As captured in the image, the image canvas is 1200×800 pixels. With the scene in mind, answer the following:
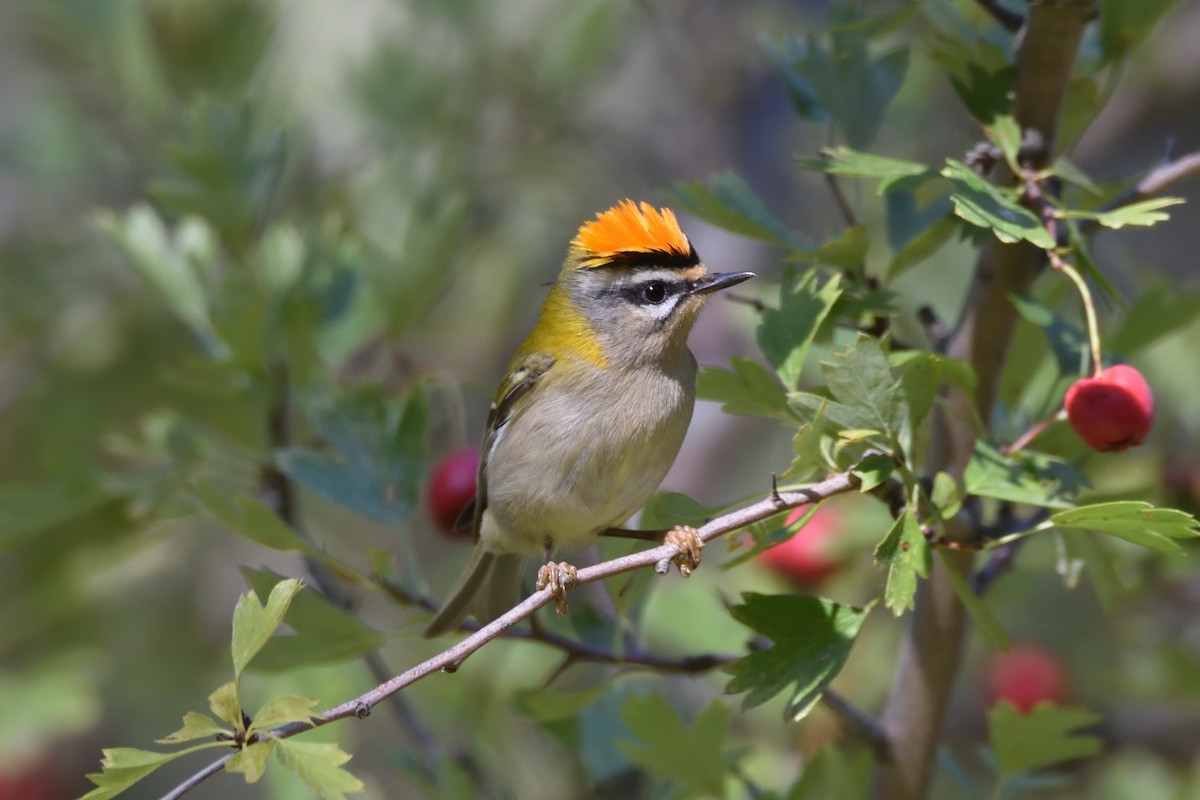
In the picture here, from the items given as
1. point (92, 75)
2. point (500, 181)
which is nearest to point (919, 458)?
point (500, 181)

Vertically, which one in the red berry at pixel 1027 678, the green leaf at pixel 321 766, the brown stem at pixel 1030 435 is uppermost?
the green leaf at pixel 321 766

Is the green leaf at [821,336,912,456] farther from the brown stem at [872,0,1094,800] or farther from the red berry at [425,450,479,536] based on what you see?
the red berry at [425,450,479,536]

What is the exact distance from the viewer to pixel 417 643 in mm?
3443

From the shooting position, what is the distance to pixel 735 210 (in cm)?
183

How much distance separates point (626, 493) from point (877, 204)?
1881mm

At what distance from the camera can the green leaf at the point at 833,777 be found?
1.89 m

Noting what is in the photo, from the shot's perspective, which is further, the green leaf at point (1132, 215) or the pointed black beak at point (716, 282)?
the pointed black beak at point (716, 282)

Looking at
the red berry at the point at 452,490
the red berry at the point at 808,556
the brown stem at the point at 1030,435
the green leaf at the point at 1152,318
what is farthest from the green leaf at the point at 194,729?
the red berry at the point at 808,556

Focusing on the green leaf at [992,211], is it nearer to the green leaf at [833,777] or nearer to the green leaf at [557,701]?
the green leaf at [833,777]

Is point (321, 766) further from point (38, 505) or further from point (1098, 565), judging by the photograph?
point (38, 505)

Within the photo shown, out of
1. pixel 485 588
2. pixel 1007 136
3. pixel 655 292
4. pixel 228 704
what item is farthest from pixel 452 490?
pixel 1007 136

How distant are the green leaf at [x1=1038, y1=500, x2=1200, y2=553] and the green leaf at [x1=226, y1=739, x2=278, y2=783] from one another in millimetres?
924

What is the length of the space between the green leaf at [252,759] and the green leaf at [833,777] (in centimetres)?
89

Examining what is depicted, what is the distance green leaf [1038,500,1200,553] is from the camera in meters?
1.43
